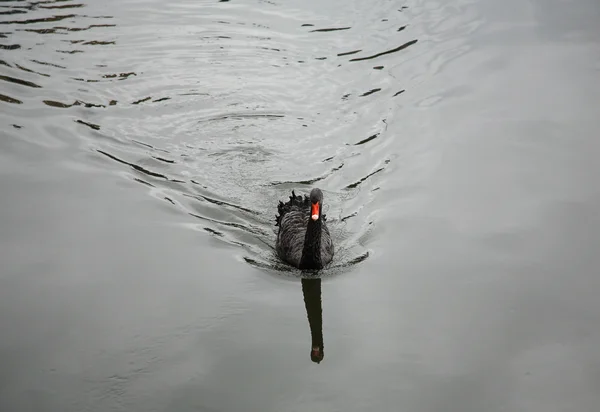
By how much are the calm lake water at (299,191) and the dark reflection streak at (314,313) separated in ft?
0.08

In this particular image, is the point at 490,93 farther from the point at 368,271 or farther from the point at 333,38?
the point at 368,271

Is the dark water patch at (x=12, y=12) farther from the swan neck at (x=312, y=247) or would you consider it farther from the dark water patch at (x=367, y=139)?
the swan neck at (x=312, y=247)

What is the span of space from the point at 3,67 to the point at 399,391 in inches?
367

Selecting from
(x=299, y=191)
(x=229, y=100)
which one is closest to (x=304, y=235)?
→ (x=299, y=191)

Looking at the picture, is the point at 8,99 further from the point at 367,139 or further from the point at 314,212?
the point at 314,212

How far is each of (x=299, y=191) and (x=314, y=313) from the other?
3007 mm

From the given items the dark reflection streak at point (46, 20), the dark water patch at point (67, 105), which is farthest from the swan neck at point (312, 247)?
the dark reflection streak at point (46, 20)

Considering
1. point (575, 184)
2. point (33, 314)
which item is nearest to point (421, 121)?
point (575, 184)

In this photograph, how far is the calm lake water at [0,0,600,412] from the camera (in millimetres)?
5629

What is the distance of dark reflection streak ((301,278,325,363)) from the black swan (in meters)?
0.23

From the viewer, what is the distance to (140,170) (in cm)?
927

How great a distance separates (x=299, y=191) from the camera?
930 centimetres

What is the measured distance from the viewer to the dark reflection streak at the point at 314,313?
592 centimetres

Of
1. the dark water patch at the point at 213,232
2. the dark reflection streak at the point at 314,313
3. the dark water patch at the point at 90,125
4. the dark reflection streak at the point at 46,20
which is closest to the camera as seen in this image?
the dark reflection streak at the point at 314,313
